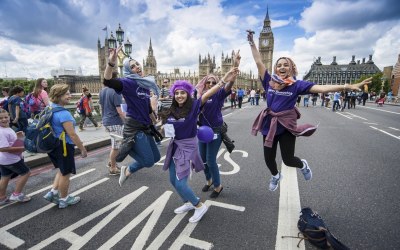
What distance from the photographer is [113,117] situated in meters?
4.91

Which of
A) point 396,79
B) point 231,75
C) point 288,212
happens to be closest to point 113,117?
point 231,75

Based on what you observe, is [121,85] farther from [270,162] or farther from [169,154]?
[270,162]

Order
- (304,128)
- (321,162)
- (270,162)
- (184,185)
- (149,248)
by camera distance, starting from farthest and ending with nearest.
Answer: (321,162)
(270,162)
(304,128)
(184,185)
(149,248)

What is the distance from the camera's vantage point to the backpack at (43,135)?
3209 mm

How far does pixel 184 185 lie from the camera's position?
3.00 metres

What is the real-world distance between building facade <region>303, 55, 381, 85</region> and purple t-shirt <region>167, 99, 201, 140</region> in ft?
477

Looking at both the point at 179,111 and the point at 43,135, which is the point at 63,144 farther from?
the point at 179,111

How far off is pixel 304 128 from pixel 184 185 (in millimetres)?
1807

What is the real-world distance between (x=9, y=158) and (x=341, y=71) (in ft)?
511

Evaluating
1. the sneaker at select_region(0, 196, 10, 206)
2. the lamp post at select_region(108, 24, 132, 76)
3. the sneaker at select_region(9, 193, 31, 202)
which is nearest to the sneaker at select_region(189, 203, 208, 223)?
the sneaker at select_region(9, 193, 31, 202)

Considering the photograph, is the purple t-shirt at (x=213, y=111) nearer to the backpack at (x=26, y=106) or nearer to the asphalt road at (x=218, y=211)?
the asphalt road at (x=218, y=211)

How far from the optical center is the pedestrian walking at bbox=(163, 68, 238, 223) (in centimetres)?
296

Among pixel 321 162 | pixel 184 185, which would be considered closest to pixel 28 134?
pixel 184 185

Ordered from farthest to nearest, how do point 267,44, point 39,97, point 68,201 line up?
point 267,44
point 39,97
point 68,201
